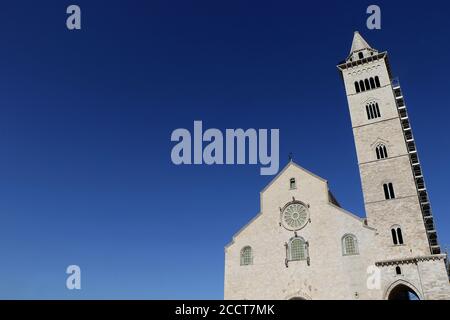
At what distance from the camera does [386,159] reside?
120 feet

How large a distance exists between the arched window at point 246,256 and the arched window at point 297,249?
4217 mm

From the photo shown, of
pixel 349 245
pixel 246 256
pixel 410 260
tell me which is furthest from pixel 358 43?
pixel 246 256

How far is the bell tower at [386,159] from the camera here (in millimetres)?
32938

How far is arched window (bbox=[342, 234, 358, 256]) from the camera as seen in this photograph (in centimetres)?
3382

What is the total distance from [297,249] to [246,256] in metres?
5.39

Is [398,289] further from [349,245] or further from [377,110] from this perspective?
[377,110]

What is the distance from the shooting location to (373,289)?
31703mm

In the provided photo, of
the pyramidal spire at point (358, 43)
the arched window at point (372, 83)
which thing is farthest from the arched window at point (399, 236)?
the pyramidal spire at point (358, 43)

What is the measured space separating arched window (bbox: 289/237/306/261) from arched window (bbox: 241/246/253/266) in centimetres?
422

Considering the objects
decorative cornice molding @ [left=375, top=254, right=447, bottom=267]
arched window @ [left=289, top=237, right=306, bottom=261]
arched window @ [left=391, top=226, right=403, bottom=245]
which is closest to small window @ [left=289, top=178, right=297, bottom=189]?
arched window @ [left=289, top=237, right=306, bottom=261]
